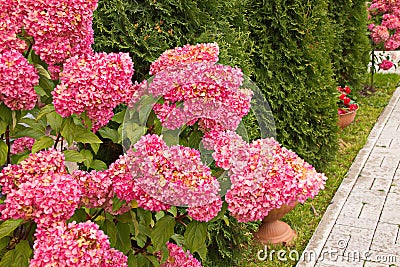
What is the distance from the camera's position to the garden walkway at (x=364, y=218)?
3402 millimetres

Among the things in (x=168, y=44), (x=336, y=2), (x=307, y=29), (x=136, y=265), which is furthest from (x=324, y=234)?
(x=336, y=2)

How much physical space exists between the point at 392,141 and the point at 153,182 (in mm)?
4673

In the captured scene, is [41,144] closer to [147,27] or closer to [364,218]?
[147,27]

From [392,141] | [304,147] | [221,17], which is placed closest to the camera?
[221,17]

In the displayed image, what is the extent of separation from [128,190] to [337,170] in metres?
3.75

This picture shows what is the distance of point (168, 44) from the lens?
8.28ft

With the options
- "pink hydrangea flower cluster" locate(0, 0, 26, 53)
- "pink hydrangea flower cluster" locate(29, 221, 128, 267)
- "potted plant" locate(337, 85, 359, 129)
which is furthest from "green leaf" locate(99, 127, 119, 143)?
"potted plant" locate(337, 85, 359, 129)

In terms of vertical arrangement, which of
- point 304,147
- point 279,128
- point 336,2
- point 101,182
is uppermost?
point 101,182

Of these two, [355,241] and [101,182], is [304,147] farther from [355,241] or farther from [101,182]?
[101,182]

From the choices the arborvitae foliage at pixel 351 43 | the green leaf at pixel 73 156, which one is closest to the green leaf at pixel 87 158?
the green leaf at pixel 73 156

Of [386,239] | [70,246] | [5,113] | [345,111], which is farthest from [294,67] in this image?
[70,246]

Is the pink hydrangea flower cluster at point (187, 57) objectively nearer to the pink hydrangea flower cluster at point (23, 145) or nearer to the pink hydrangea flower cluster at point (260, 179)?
the pink hydrangea flower cluster at point (260, 179)

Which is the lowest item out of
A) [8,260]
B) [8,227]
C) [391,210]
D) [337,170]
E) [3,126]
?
[337,170]

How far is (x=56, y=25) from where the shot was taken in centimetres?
148
